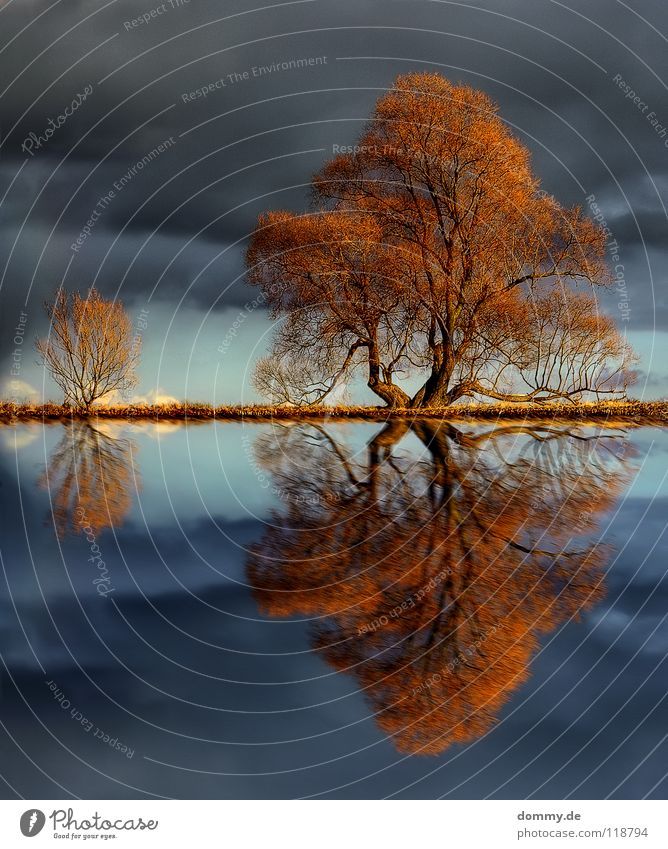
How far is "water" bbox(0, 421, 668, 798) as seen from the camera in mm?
6352

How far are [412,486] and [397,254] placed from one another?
2.90 meters

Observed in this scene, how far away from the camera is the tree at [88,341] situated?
885 centimetres

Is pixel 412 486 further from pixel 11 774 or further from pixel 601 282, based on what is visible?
pixel 11 774

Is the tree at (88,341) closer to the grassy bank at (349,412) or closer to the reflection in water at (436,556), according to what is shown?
the grassy bank at (349,412)

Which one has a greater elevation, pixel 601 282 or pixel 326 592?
pixel 601 282

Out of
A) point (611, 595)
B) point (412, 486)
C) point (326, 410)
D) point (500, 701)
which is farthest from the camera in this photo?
point (326, 410)

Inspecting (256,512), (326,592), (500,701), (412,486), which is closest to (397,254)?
(412,486)

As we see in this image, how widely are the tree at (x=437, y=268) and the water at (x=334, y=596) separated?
942 millimetres

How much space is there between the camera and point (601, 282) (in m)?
9.53

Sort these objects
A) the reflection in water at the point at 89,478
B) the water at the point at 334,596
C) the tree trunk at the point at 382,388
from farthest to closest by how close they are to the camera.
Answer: the tree trunk at the point at 382,388
the reflection in water at the point at 89,478
the water at the point at 334,596
